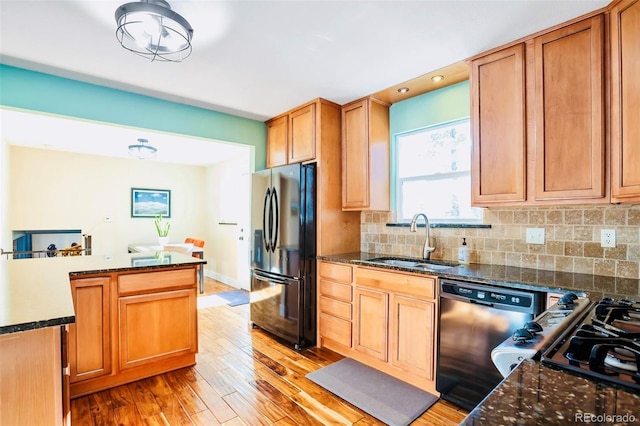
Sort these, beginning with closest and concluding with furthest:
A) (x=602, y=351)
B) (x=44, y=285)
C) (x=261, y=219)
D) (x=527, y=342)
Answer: (x=602, y=351), (x=527, y=342), (x=44, y=285), (x=261, y=219)

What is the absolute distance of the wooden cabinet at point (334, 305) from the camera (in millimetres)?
2859

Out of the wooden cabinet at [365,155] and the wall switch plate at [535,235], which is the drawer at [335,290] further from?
the wall switch plate at [535,235]

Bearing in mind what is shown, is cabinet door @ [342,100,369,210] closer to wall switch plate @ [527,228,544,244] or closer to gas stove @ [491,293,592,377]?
wall switch plate @ [527,228,544,244]

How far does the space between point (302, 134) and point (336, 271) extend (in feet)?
4.78

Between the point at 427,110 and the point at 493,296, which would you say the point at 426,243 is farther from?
the point at 427,110

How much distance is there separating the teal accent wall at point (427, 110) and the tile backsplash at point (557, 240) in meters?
0.84

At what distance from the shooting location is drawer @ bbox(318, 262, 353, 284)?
2.85m

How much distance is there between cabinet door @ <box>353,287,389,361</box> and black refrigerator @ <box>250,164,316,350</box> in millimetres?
550

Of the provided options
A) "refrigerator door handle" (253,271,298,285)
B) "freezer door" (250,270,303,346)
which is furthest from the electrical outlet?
"refrigerator door handle" (253,271,298,285)

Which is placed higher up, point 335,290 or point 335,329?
point 335,290

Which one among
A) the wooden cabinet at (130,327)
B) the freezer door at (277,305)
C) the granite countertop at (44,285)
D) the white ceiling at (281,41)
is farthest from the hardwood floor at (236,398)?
the white ceiling at (281,41)

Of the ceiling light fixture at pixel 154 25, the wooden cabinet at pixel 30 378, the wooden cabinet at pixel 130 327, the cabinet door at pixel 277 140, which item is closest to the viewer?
the wooden cabinet at pixel 30 378

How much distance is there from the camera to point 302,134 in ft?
11.1

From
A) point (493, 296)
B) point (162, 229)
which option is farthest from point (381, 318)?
point (162, 229)
